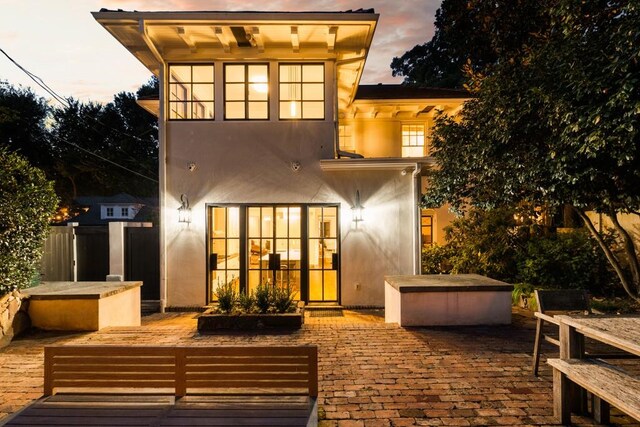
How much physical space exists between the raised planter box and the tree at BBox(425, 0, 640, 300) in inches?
145

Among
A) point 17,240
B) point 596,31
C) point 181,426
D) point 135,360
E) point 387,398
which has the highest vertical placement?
point 596,31

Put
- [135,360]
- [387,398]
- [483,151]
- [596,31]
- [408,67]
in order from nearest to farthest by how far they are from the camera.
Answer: [135,360] < [387,398] < [596,31] < [483,151] < [408,67]

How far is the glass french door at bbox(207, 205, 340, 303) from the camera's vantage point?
9422 mm

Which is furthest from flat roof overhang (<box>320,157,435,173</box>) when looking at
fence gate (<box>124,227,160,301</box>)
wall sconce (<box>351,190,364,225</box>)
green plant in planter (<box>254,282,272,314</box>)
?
fence gate (<box>124,227,160,301</box>)

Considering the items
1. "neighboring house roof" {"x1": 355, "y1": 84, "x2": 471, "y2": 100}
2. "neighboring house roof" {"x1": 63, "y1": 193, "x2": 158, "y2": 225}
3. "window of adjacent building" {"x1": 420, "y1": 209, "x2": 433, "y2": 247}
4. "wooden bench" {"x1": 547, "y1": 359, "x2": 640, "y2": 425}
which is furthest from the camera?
"neighboring house roof" {"x1": 63, "y1": 193, "x2": 158, "y2": 225}

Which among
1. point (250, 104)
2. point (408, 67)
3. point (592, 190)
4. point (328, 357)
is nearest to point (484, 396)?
point (328, 357)

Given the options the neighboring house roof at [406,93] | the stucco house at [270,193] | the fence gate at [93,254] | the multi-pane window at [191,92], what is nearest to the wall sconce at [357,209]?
the stucco house at [270,193]

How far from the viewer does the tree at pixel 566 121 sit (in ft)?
12.8

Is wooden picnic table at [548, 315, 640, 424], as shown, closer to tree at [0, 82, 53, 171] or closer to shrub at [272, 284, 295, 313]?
shrub at [272, 284, 295, 313]

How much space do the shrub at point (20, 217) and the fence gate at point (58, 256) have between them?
3.73 meters

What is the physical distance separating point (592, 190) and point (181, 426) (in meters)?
5.17

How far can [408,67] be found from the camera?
3806cm

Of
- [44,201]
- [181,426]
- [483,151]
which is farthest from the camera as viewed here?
[44,201]

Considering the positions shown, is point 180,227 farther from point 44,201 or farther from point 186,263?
point 44,201
